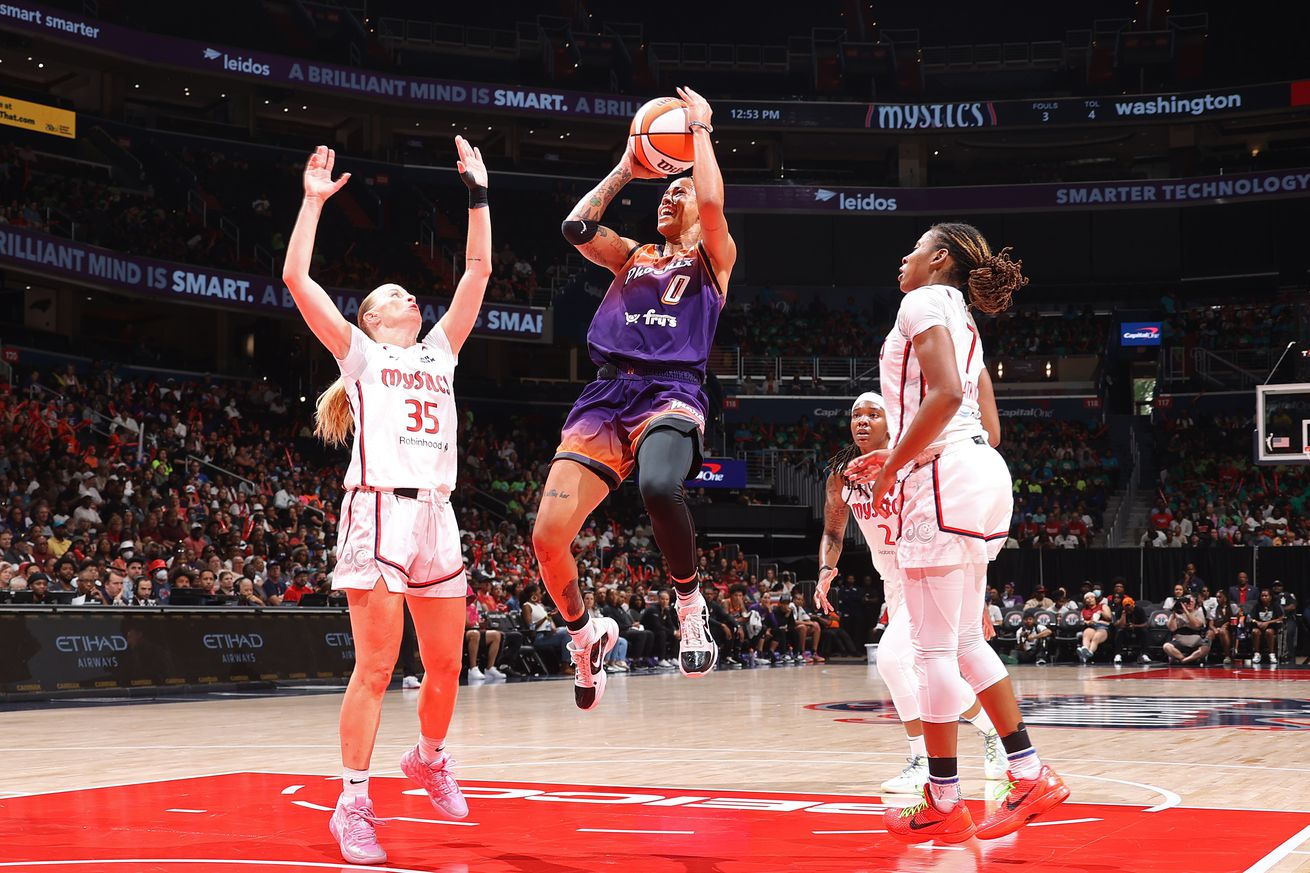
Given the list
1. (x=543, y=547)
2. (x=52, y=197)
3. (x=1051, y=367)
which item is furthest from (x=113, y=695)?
(x=1051, y=367)

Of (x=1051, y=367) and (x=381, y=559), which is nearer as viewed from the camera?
(x=381, y=559)

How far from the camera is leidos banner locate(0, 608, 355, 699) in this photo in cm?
1368

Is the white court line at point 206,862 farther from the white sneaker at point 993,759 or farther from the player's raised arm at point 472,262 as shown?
the white sneaker at point 993,759

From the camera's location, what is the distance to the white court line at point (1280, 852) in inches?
170

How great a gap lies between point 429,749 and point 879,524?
288 centimetres

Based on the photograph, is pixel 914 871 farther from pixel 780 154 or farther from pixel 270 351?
pixel 780 154

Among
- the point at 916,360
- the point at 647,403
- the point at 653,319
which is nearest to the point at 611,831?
the point at 647,403

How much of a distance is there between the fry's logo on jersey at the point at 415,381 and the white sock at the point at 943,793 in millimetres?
2402

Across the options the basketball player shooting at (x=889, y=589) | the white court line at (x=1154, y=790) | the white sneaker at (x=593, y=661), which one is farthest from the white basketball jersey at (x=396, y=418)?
the white court line at (x=1154, y=790)

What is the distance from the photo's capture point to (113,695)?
47.0ft

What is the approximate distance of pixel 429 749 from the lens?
5.39 m

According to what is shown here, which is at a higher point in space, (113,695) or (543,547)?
(543,547)

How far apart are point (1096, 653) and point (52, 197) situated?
2155 centimetres

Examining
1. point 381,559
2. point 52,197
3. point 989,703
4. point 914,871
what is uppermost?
point 52,197
